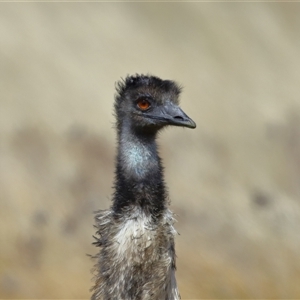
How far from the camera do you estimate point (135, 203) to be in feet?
8.31

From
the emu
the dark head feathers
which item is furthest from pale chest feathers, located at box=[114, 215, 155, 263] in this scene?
the dark head feathers

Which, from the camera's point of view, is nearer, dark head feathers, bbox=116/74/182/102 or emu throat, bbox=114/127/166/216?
emu throat, bbox=114/127/166/216

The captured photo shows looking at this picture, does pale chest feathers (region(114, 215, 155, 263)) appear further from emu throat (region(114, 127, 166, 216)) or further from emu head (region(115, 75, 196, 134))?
emu head (region(115, 75, 196, 134))

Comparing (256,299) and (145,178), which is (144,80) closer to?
(145,178)

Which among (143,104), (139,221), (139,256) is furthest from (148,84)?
(139,256)

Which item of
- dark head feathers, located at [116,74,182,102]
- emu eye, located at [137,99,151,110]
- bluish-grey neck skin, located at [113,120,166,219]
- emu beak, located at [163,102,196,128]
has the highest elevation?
dark head feathers, located at [116,74,182,102]

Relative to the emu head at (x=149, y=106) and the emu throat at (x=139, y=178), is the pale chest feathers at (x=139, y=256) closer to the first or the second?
the emu throat at (x=139, y=178)

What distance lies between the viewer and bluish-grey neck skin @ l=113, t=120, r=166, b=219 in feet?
8.31

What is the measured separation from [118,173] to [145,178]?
12 cm

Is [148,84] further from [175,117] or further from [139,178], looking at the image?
[139,178]

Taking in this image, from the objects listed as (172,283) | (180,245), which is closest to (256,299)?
(180,245)

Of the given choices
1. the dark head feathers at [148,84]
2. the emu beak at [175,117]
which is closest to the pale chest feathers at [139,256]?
the emu beak at [175,117]

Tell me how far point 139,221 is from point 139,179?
0.16m

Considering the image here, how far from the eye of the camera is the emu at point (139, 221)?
2529 millimetres
